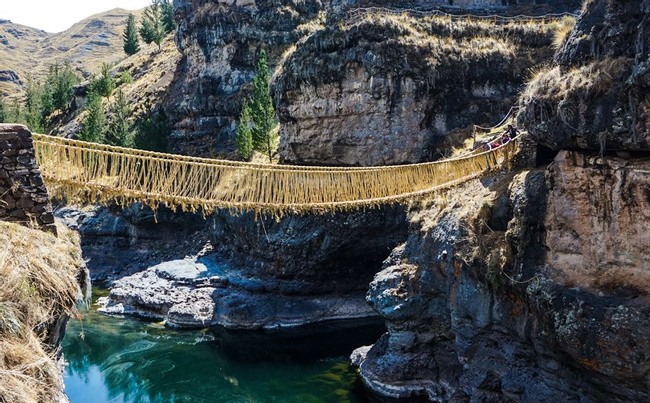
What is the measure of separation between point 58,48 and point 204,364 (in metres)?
97.1

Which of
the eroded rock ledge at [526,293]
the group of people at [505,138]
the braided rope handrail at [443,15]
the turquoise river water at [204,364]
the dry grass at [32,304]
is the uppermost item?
the braided rope handrail at [443,15]

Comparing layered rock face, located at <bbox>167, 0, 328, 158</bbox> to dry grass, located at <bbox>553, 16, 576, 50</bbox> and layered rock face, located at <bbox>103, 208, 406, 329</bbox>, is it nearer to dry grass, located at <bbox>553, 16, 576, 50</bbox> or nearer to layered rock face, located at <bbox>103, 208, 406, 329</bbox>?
layered rock face, located at <bbox>103, 208, 406, 329</bbox>

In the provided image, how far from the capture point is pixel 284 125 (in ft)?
65.1

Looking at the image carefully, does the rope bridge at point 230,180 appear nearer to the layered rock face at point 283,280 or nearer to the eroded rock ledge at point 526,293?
the eroded rock ledge at point 526,293

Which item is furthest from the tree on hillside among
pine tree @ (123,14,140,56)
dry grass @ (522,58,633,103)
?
dry grass @ (522,58,633,103)

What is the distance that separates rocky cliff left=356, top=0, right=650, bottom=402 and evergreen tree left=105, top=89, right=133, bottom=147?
21.5 metres

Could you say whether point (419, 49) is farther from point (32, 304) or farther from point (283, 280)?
point (32, 304)

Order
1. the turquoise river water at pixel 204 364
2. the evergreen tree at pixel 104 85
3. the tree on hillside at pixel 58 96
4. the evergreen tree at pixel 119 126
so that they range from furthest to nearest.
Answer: the tree on hillside at pixel 58 96, the evergreen tree at pixel 104 85, the evergreen tree at pixel 119 126, the turquoise river water at pixel 204 364

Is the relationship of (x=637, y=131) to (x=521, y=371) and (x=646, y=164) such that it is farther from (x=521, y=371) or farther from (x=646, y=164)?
(x=521, y=371)

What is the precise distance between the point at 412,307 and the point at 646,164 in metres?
5.59

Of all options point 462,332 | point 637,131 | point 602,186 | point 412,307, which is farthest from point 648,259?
point 412,307

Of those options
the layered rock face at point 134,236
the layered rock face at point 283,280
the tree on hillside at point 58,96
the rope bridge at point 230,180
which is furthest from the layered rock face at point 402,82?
the tree on hillside at point 58,96

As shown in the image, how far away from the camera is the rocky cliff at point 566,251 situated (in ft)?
23.0

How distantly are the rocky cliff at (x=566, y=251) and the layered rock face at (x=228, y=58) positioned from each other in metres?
19.9
